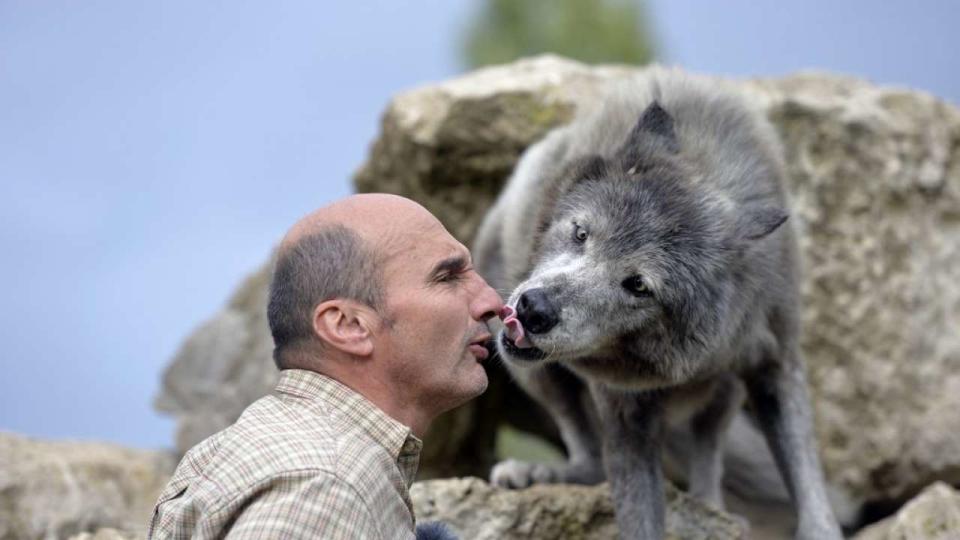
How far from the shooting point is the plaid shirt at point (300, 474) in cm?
238

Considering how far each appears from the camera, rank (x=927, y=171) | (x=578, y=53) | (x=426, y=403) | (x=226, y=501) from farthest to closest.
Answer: (x=578, y=53)
(x=927, y=171)
(x=426, y=403)
(x=226, y=501)

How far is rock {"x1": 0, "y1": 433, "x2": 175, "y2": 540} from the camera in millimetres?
5094

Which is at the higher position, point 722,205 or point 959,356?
point 722,205

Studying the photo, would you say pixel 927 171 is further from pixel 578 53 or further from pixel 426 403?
pixel 578 53

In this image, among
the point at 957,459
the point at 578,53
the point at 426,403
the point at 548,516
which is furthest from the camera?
the point at 578,53

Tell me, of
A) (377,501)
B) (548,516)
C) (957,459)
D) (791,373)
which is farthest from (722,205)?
(957,459)

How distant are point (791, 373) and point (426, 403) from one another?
8.44 ft

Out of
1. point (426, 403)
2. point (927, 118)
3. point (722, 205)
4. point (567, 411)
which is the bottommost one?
point (567, 411)

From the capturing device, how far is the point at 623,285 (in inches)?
167

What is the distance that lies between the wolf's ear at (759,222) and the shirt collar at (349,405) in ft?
6.82

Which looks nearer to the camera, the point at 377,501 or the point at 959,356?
the point at 377,501

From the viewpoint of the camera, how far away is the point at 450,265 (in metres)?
3.00

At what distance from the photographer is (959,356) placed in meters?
6.70

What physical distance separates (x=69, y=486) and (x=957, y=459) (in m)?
4.59
